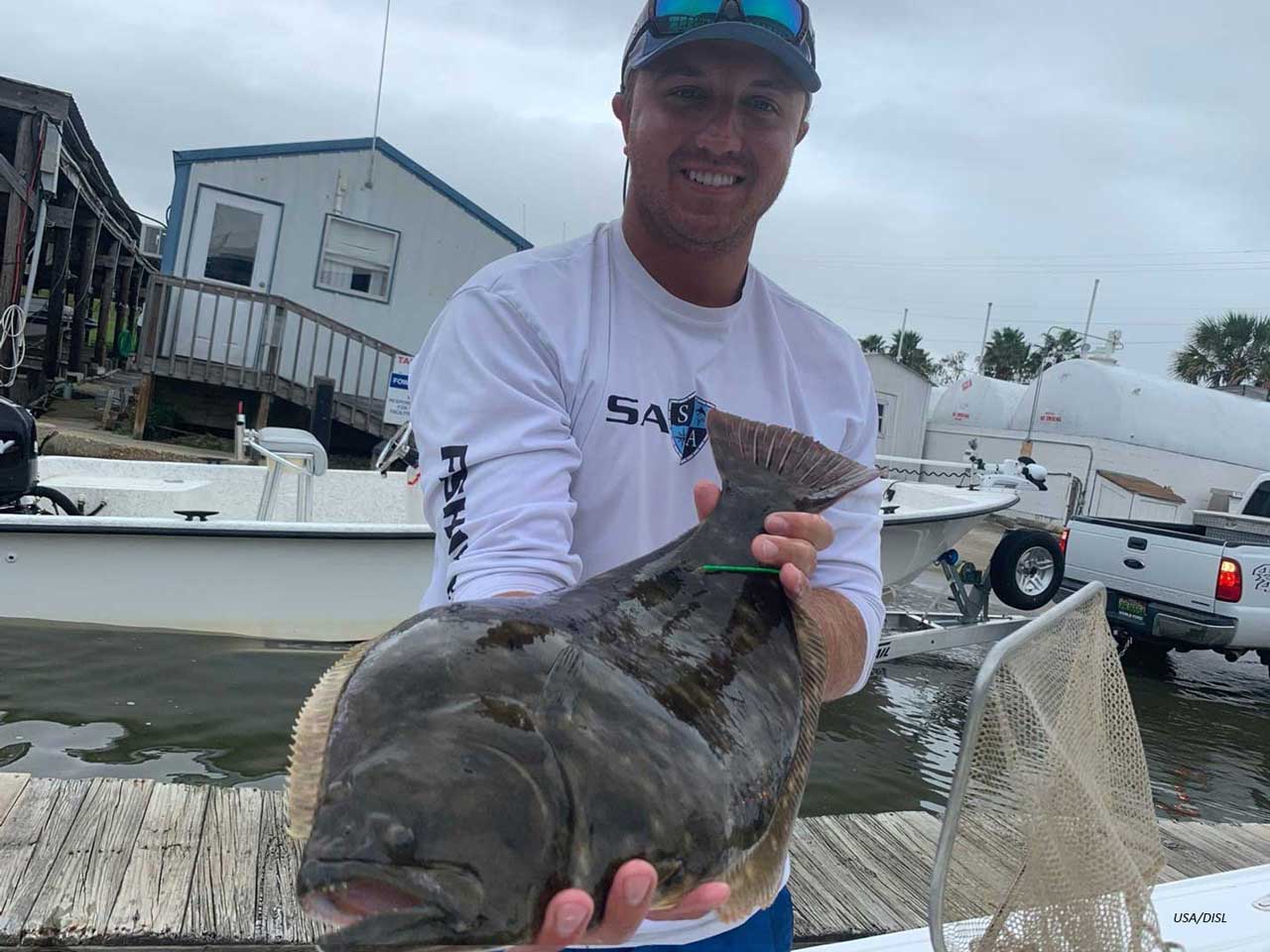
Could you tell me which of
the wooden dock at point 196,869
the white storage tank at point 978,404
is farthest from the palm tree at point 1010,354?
the wooden dock at point 196,869

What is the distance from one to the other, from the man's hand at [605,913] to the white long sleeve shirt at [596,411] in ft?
1.54

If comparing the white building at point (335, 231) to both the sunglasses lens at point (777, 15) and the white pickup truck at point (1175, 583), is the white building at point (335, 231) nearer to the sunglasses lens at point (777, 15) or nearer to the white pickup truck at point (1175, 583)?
the white pickup truck at point (1175, 583)

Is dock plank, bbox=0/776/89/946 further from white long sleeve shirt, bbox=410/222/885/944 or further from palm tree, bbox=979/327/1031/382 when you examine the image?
palm tree, bbox=979/327/1031/382

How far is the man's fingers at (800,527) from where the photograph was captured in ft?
4.90

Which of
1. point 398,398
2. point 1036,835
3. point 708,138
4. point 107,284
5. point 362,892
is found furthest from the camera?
point 107,284

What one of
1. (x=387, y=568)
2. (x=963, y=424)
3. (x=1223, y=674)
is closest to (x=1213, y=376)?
(x=963, y=424)

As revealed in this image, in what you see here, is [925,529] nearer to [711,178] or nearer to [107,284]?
[711,178]

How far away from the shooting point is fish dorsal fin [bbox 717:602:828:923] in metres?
1.23

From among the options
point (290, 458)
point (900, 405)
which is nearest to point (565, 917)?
point (290, 458)

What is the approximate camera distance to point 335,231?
50.4 ft

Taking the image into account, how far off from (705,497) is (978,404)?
1392 inches

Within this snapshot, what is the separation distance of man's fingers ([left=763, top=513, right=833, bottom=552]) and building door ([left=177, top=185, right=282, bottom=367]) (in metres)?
14.3

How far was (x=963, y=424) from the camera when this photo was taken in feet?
109

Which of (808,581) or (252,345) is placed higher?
(252,345)
